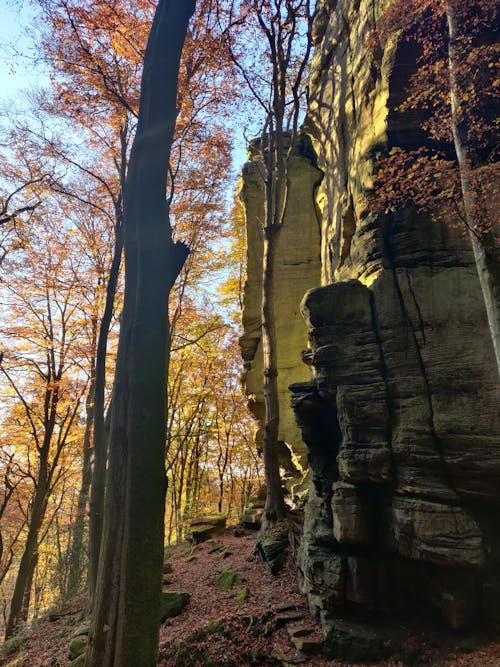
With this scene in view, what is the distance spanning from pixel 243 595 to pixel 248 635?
1.21m

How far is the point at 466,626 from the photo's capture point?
5.50m

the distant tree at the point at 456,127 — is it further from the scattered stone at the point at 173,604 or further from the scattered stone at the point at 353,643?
the scattered stone at the point at 173,604

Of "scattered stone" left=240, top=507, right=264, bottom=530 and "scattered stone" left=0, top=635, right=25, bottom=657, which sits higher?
"scattered stone" left=240, top=507, right=264, bottom=530

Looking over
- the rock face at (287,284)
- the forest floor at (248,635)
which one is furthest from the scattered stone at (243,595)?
the rock face at (287,284)

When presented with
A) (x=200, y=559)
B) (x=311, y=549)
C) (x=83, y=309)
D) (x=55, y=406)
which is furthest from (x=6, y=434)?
(x=311, y=549)

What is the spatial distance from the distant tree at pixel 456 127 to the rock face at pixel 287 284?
7.85m

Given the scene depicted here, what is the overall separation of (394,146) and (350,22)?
5607mm

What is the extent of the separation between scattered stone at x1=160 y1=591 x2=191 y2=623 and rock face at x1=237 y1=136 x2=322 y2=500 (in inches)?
280

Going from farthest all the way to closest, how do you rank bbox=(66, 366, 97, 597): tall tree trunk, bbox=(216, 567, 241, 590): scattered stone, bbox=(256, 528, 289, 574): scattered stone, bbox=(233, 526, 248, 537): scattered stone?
bbox=(233, 526, 248, 537): scattered stone < bbox=(66, 366, 97, 597): tall tree trunk < bbox=(256, 528, 289, 574): scattered stone < bbox=(216, 567, 241, 590): scattered stone

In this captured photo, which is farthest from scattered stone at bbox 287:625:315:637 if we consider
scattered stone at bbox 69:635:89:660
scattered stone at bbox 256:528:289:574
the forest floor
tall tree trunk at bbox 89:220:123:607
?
tall tree trunk at bbox 89:220:123:607

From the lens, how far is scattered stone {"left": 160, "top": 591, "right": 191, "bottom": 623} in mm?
7536

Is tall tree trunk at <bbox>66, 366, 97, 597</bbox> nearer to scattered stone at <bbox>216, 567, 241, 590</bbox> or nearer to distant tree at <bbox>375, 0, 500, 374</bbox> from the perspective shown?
scattered stone at <bbox>216, 567, 241, 590</bbox>

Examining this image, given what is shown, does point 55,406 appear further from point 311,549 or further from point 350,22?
point 350,22

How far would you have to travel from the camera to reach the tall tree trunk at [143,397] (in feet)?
11.7
